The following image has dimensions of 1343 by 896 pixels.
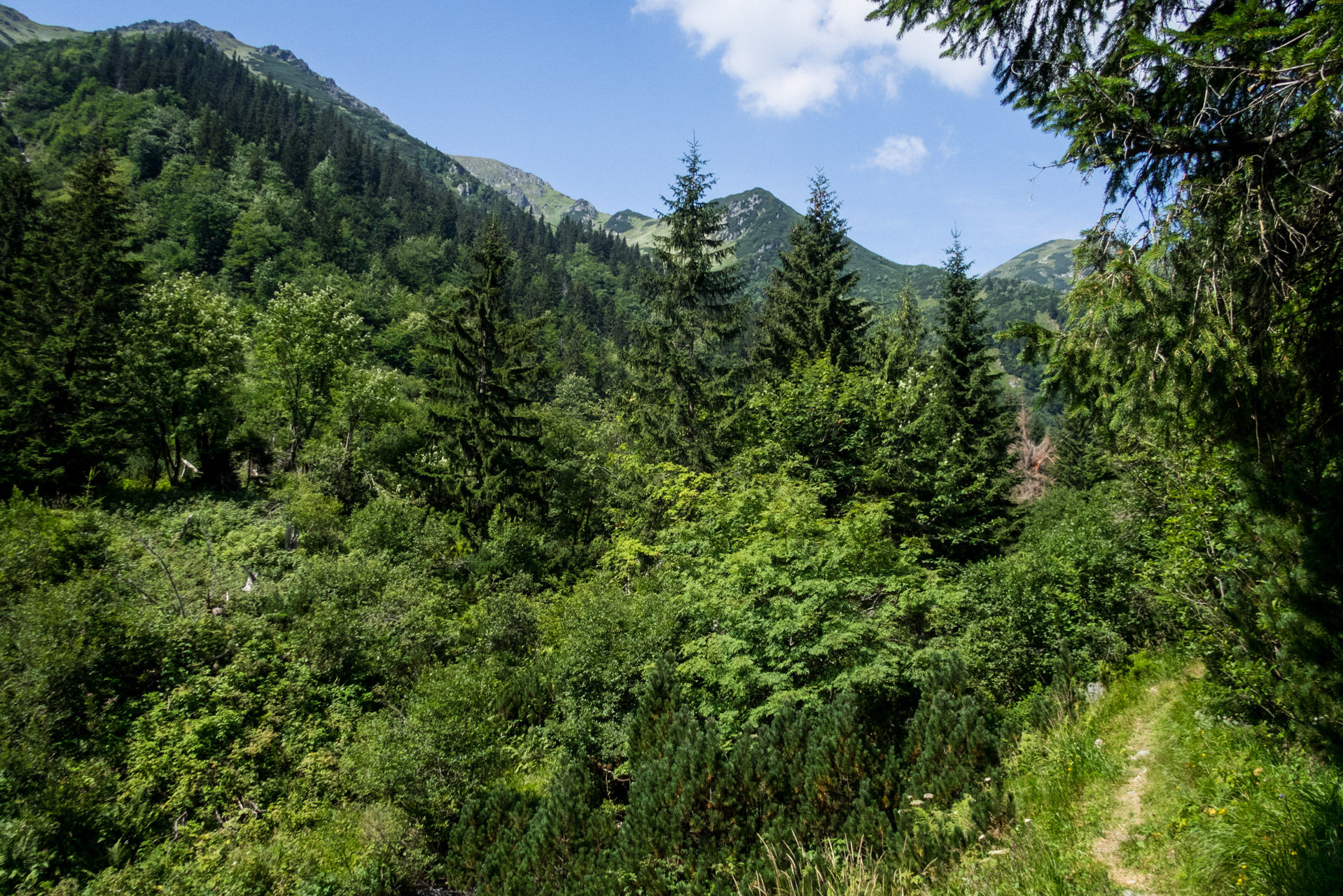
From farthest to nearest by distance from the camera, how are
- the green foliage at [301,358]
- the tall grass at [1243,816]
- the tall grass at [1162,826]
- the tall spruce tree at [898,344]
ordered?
the green foliage at [301,358], the tall spruce tree at [898,344], the tall grass at [1162,826], the tall grass at [1243,816]

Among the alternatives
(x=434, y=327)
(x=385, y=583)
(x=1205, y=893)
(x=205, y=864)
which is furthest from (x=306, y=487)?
(x=1205, y=893)

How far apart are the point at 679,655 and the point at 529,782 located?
3.65 m

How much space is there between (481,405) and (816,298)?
1323cm

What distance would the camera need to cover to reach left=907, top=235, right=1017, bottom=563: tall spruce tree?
19531 mm

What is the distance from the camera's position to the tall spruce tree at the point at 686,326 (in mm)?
19312

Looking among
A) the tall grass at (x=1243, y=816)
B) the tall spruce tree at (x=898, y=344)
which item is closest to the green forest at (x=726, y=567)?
the tall grass at (x=1243, y=816)

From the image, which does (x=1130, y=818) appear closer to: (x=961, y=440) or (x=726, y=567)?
(x=726, y=567)

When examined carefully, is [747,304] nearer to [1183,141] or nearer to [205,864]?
[1183,141]

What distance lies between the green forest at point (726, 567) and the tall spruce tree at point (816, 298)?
0.86 feet

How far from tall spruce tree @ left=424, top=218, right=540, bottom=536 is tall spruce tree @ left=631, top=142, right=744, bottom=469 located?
5447 mm

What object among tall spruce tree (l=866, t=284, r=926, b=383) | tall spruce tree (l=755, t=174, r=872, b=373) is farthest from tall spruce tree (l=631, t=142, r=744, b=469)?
tall spruce tree (l=866, t=284, r=926, b=383)

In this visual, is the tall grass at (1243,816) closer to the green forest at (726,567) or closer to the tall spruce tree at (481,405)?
the green forest at (726,567)

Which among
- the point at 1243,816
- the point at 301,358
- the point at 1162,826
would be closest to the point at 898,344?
the point at 1162,826

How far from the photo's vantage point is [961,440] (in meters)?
22.3
